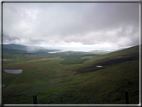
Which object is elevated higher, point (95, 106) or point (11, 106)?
point (11, 106)

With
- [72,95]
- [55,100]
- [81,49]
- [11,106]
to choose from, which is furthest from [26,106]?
[81,49]

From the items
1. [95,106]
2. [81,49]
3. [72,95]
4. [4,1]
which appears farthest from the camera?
[81,49]

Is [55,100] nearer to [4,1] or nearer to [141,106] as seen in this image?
[141,106]

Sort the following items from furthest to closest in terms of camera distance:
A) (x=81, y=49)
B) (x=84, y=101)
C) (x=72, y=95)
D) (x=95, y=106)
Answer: (x=81, y=49) < (x=72, y=95) < (x=84, y=101) < (x=95, y=106)

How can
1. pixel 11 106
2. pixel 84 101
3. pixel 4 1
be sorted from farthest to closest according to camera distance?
1. pixel 84 101
2. pixel 11 106
3. pixel 4 1

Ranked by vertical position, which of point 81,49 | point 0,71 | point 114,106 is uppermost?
point 81,49

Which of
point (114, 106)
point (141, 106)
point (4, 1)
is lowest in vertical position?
point (114, 106)

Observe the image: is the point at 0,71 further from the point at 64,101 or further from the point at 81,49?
the point at 81,49

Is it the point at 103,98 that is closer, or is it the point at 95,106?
the point at 95,106

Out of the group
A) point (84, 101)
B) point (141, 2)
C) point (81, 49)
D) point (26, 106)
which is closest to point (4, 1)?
point (26, 106)
